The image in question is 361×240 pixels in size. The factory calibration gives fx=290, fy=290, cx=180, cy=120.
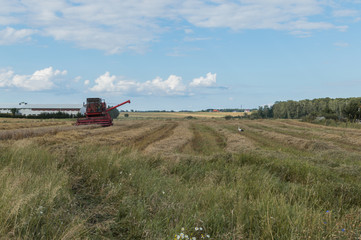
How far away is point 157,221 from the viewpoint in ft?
13.1

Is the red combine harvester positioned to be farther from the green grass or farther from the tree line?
the tree line

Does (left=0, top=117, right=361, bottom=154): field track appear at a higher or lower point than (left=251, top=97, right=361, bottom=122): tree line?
lower

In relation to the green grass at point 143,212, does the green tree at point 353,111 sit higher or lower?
higher

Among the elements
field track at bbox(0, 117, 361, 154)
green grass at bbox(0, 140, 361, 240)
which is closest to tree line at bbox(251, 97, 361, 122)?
field track at bbox(0, 117, 361, 154)

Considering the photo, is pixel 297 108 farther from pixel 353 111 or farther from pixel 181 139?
pixel 181 139

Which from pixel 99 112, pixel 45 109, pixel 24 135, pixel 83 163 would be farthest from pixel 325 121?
pixel 45 109

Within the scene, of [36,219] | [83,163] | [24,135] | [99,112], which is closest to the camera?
[36,219]

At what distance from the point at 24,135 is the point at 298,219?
21972mm

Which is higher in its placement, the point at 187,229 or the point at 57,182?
the point at 57,182

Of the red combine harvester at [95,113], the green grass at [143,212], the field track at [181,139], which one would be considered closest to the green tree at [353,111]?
the field track at [181,139]

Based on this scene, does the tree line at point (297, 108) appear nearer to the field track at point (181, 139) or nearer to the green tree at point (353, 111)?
the green tree at point (353, 111)

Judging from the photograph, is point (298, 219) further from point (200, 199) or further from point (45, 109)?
point (45, 109)

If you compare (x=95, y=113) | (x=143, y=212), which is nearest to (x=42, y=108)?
(x=95, y=113)

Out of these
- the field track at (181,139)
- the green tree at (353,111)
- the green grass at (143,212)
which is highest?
the green tree at (353,111)
